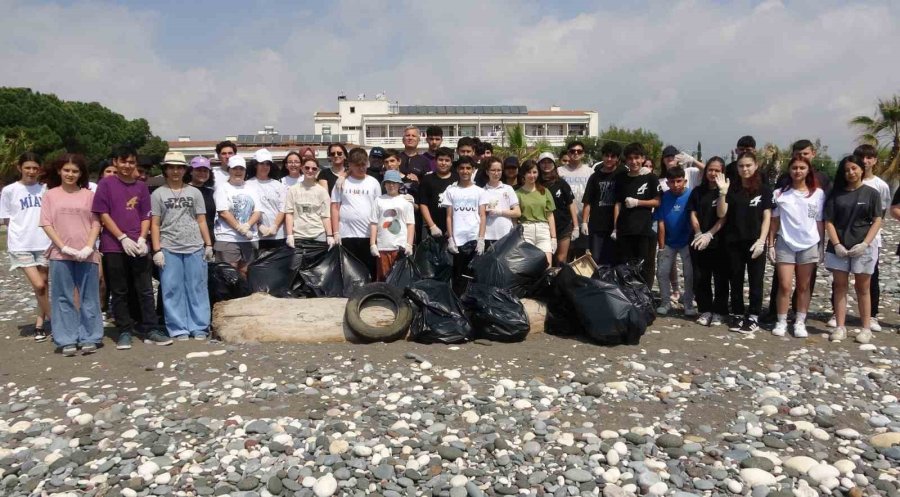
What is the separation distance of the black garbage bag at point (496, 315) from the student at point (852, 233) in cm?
282

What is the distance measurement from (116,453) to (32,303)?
5.70 meters

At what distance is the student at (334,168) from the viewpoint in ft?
21.5

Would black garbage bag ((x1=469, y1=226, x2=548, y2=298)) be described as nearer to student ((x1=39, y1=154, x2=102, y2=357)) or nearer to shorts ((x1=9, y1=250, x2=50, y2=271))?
student ((x1=39, y1=154, x2=102, y2=357))

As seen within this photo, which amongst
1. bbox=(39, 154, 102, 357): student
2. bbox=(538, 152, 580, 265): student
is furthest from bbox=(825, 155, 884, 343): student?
bbox=(39, 154, 102, 357): student

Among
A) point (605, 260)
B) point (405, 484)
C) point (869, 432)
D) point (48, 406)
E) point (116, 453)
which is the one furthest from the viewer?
point (605, 260)

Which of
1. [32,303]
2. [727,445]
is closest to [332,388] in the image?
[727,445]

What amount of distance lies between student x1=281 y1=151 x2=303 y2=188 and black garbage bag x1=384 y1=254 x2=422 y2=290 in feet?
4.83

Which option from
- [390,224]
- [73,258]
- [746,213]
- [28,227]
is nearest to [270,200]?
[390,224]

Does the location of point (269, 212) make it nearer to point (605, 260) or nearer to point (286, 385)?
point (286, 385)

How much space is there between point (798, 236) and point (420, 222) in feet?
12.3

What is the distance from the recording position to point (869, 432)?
3623mm

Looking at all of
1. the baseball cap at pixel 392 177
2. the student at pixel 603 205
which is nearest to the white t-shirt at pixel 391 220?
the baseball cap at pixel 392 177

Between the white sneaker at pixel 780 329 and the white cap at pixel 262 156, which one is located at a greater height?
the white cap at pixel 262 156

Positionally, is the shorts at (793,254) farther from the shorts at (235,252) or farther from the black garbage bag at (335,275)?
the shorts at (235,252)
